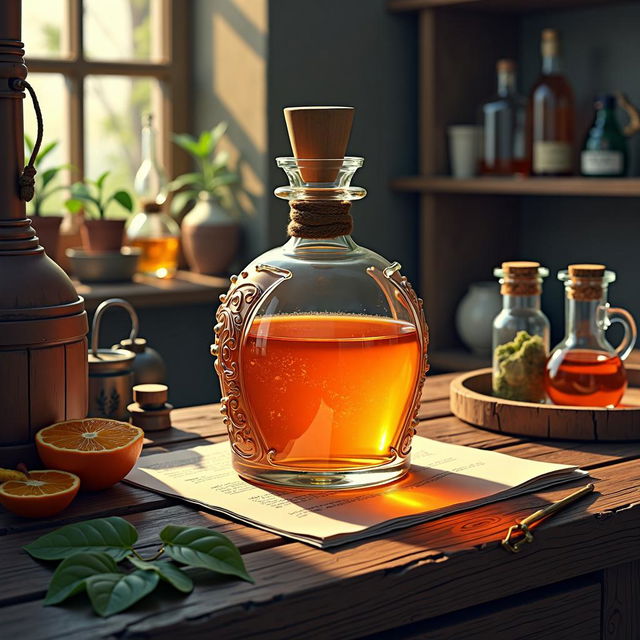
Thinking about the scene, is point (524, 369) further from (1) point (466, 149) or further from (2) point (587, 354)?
(1) point (466, 149)

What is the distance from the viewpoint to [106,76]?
294 centimetres

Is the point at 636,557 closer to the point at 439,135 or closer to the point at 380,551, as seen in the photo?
the point at 380,551

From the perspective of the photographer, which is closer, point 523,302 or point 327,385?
point 327,385

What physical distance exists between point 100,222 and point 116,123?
1.23ft

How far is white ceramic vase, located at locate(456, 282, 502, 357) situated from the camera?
2822 mm

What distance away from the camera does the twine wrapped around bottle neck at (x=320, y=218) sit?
1.02 m

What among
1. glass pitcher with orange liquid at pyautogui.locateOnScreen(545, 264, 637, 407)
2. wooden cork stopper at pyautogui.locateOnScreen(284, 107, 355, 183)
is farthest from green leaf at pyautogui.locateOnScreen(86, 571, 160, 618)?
glass pitcher with orange liquid at pyautogui.locateOnScreen(545, 264, 637, 407)

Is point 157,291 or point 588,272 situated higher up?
point 588,272

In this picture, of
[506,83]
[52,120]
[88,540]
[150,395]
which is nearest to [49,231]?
[52,120]

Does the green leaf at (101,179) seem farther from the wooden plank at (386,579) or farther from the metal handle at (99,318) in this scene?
the wooden plank at (386,579)

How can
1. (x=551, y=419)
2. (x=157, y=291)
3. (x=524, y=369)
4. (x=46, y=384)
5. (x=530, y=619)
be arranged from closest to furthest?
(x=530, y=619) → (x=46, y=384) → (x=551, y=419) → (x=524, y=369) → (x=157, y=291)

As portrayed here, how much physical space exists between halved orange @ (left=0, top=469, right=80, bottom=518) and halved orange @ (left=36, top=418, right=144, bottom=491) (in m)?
0.02

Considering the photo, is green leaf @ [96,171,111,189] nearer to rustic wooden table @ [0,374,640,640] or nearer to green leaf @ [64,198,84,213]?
green leaf @ [64,198,84,213]

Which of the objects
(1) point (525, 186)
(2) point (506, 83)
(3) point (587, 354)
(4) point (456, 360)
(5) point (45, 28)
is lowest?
(4) point (456, 360)
